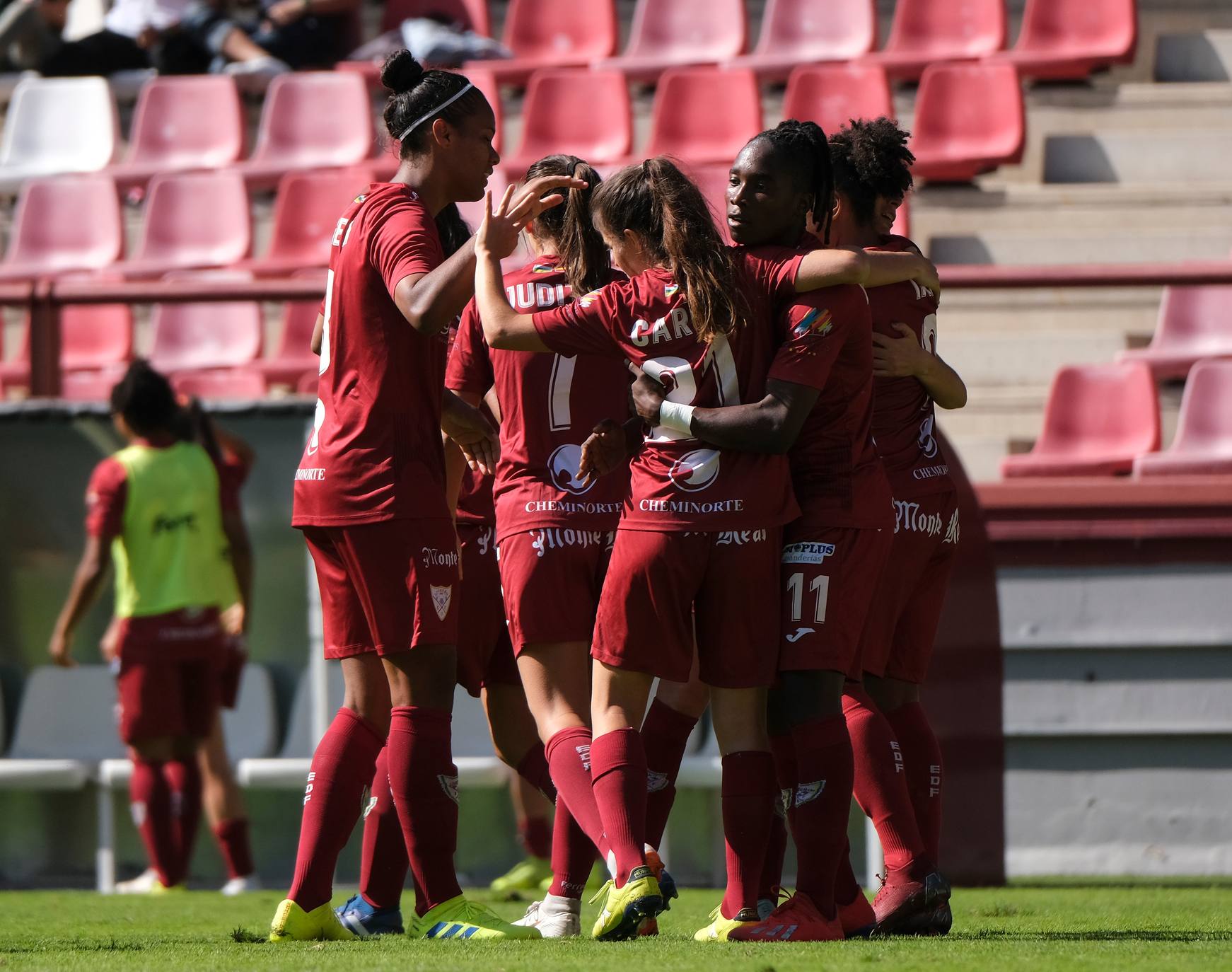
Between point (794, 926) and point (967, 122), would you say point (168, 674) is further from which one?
point (967, 122)

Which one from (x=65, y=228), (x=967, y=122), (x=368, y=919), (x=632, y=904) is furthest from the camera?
(x=65, y=228)

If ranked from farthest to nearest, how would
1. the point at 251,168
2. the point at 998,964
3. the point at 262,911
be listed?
the point at 251,168, the point at 262,911, the point at 998,964

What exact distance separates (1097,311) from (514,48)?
445 cm

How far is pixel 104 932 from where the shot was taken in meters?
4.88

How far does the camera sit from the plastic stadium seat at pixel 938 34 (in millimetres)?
10586

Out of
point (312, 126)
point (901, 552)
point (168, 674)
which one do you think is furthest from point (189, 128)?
point (901, 552)

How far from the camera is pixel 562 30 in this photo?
11.7m

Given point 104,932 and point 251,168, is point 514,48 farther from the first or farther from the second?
point 104,932

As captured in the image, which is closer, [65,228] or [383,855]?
[383,855]

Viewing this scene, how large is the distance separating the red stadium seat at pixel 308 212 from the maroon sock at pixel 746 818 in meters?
6.95

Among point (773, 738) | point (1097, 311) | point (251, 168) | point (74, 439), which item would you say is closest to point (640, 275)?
point (773, 738)

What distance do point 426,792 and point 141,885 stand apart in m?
3.36

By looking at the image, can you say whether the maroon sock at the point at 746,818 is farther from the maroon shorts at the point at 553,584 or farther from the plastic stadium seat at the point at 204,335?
the plastic stadium seat at the point at 204,335

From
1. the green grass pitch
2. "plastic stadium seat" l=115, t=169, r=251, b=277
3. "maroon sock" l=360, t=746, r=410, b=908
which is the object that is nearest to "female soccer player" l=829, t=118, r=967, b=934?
the green grass pitch
